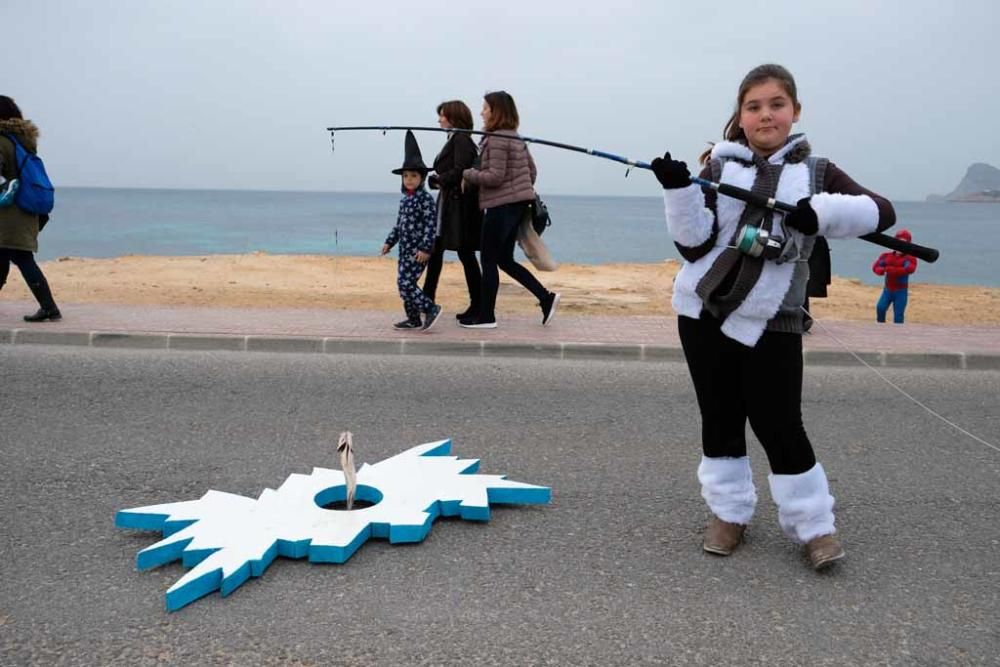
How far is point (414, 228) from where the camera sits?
27.9 feet

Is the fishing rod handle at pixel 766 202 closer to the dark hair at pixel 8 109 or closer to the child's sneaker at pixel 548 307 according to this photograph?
the child's sneaker at pixel 548 307

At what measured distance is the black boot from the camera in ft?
29.3

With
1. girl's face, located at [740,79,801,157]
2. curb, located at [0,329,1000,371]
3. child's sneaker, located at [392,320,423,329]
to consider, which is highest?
girl's face, located at [740,79,801,157]

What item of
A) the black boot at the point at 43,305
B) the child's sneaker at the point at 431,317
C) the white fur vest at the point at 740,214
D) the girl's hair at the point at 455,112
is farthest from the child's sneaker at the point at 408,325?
the white fur vest at the point at 740,214

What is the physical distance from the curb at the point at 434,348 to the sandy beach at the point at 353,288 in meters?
3.30

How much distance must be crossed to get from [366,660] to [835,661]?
1414 millimetres

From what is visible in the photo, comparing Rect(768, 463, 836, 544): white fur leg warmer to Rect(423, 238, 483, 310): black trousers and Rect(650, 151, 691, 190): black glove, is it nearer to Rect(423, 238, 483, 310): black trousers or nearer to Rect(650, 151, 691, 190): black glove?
Rect(650, 151, 691, 190): black glove

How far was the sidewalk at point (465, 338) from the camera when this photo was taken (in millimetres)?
8141

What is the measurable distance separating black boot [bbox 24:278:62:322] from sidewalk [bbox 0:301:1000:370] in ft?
Answer: 0.35

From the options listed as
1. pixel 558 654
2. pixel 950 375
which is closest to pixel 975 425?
pixel 950 375

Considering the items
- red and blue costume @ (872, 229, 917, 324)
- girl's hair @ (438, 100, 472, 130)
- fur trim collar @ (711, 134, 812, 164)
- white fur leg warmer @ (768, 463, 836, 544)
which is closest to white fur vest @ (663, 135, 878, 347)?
fur trim collar @ (711, 134, 812, 164)

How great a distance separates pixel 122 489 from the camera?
174 inches

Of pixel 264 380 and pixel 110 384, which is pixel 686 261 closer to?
pixel 264 380

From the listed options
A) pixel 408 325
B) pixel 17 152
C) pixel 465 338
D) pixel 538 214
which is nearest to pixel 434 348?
pixel 465 338
